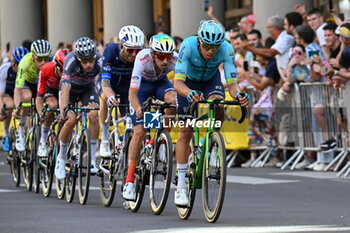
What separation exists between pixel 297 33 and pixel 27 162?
4.70 m

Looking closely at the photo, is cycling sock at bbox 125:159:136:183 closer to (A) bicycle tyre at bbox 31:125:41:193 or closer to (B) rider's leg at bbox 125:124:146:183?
(B) rider's leg at bbox 125:124:146:183

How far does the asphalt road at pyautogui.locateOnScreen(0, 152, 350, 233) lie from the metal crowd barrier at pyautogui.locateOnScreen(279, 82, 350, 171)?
2.60ft

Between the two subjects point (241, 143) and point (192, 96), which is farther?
point (241, 143)

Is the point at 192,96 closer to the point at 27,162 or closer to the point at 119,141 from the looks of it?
the point at 119,141

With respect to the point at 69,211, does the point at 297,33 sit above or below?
above

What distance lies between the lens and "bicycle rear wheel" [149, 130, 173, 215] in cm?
1033

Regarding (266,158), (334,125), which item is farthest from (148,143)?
(266,158)

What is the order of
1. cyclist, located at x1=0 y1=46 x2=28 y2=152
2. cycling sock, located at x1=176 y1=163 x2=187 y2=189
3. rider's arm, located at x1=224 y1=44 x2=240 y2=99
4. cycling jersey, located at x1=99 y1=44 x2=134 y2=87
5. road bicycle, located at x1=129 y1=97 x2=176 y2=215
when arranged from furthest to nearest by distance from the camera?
cyclist, located at x1=0 y1=46 x2=28 y2=152, cycling jersey, located at x1=99 y1=44 x2=134 y2=87, road bicycle, located at x1=129 y1=97 x2=176 y2=215, rider's arm, located at x1=224 y1=44 x2=240 y2=99, cycling sock, located at x1=176 y1=163 x2=187 y2=189

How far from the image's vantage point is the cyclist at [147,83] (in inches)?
420

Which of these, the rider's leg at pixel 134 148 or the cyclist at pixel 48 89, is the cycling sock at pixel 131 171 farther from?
the cyclist at pixel 48 89

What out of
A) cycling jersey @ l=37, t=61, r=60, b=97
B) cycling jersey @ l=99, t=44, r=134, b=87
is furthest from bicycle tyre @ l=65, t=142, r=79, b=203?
cycling jersey @ l=37, t=61, r=60, b=97

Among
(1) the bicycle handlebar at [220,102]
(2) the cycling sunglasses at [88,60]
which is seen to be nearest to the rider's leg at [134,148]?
(1) the bicycle handlebar at [220,102]

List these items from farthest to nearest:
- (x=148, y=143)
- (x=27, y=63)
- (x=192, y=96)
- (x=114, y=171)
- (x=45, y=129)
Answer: (x=27, y=63) → (x=45, y=129) → (x=114, y=171) → (x=148, y=143) → (x=192, y=96)

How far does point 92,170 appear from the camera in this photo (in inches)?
476
